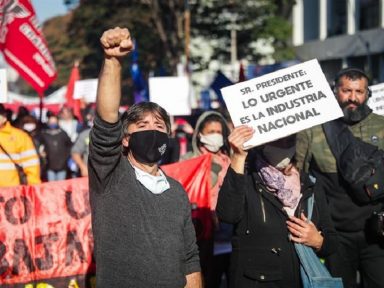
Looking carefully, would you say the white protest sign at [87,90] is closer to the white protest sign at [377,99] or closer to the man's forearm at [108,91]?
the white protest sign at [377,99]

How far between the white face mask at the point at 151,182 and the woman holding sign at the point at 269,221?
65 cm

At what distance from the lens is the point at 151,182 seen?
358 centimetres

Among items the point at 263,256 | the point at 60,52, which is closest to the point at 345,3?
the point at 60,52

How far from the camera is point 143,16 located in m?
37.0

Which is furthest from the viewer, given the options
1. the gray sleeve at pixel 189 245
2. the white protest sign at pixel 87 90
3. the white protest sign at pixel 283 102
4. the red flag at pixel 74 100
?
the white protest sign at pixel 87 90

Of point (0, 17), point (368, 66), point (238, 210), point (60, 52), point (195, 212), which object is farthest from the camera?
point (60, 52)

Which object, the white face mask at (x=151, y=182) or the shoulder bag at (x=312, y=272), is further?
the shoulder bag at (x=312, y=272)

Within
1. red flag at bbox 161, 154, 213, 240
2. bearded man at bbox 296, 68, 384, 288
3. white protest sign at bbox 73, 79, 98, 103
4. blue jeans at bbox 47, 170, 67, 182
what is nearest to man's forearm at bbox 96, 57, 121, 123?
bearded man at bbox 296, 68, 384, 288

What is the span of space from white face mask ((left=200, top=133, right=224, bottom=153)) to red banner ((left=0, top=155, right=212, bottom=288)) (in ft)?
3.96

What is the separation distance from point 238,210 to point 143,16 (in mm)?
33445

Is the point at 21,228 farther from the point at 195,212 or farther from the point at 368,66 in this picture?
the point at 368,66

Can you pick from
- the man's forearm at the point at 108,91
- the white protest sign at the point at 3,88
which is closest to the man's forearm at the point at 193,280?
the man's forearm at the point at 108,91

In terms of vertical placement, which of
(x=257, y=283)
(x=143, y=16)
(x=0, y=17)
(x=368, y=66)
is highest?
(x=143, y=16)

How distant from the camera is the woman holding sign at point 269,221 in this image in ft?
14.0
